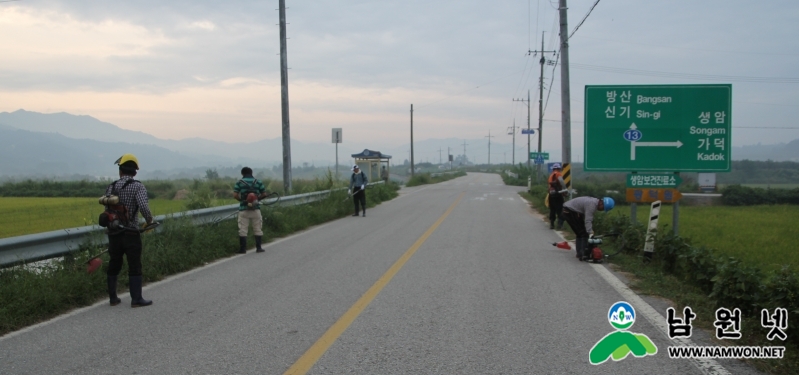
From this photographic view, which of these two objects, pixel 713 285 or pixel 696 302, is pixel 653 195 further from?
pixel 696 302

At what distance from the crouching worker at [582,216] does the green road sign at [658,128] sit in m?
2.00

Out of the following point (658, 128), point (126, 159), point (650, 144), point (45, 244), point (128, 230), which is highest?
point (658, 128)

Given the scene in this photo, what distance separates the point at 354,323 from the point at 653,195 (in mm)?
7542

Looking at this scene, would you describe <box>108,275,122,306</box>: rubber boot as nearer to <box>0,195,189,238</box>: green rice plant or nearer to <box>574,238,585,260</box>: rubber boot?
<box>0,195,189,238</box>: green rice plant

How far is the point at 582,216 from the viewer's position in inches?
413

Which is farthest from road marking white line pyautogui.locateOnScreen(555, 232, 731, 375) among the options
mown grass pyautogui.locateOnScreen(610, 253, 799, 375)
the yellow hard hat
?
the yellow hard hat

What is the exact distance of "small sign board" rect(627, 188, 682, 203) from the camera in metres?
11.1

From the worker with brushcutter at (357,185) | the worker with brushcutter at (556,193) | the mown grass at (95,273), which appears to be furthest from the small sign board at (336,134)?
the worker with brushcutter at (556,193)

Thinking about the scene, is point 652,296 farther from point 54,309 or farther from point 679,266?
point 54,309

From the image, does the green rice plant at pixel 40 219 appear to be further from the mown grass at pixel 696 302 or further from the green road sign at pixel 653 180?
the green road sign at pixel 653 180

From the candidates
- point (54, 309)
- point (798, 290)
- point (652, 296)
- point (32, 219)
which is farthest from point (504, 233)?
point (32, 219)

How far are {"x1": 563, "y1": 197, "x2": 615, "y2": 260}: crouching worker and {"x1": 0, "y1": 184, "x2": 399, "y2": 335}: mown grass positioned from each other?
6.48 metres

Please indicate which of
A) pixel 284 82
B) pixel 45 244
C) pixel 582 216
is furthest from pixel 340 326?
pixel 284 82

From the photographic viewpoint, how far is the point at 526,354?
505 cm
